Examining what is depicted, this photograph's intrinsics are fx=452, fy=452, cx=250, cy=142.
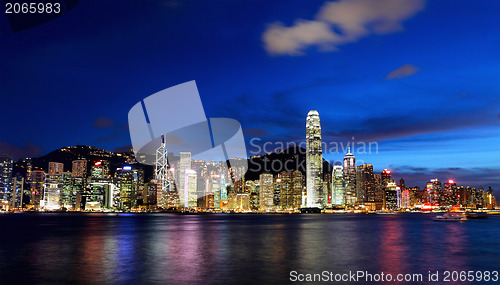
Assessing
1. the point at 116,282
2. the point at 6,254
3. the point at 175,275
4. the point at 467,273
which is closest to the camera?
the point at 116,282

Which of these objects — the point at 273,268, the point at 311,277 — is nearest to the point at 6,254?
the point at 273,268

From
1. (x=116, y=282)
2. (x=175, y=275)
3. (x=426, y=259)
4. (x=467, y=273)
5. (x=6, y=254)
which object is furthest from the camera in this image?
(x=6, y=254)

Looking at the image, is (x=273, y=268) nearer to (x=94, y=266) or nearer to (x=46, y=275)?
(x=94, y=266)

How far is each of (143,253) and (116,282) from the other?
21.8 metres

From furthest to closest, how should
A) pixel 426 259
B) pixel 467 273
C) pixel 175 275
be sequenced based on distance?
pixel 426 259
pixel 467 273
pixel 175 275

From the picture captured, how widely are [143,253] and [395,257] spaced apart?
29.6m

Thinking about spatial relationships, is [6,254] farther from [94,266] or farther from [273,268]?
[273,268]

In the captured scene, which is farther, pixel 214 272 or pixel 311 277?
pixel 214 272

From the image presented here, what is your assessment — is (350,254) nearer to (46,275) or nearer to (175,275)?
(175,275)

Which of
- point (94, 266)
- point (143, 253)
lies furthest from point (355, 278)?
point (143, 253)

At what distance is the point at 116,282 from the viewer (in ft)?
110

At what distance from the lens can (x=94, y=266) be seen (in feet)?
139

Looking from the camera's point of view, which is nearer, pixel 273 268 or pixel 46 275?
pixel 46 275

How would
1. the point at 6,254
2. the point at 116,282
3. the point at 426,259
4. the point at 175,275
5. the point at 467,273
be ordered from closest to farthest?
Result: the point at 116,282
the point at 175,275
the point at 467,273
the point at 426,259
the point at 6,254
